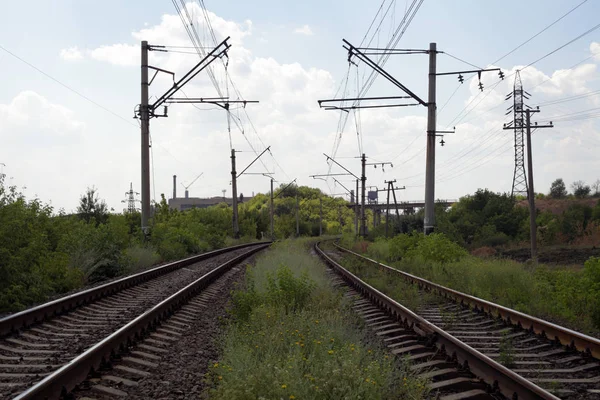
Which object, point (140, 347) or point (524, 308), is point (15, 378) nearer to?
point (140, 347)

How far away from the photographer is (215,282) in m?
19.5

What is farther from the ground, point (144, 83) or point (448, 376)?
point (144, 83)

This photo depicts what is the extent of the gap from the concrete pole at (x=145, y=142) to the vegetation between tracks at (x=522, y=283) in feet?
35.9

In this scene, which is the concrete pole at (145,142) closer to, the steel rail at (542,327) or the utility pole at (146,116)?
the utility pole at (146,116)

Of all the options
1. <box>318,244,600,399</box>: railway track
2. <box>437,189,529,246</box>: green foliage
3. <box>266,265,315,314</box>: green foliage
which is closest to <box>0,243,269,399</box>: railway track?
<box>266,265,315,314</box>: green foliage

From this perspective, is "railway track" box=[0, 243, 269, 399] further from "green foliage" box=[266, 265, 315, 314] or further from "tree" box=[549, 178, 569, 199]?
"tree" box=[549, 178, 569, 199]

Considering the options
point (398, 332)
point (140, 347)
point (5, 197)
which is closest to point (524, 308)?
point (398, 332)

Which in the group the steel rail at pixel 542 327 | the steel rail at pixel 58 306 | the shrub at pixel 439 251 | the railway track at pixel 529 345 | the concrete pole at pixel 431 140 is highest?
the concrete pole at pixel 431 140

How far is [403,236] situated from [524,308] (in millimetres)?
17310

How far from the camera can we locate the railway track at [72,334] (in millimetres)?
6555

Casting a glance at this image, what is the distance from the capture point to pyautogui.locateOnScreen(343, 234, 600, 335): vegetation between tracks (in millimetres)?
11516

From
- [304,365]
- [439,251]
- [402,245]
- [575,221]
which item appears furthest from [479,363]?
[575,221]

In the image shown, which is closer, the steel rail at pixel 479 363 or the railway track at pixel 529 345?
the steel rail at pixel 479 363


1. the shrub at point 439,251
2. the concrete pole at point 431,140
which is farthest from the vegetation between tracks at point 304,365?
the concrete pole at point 431,140
